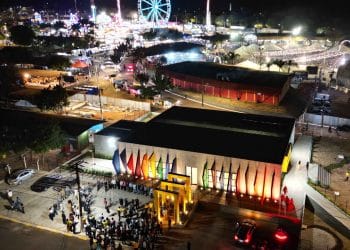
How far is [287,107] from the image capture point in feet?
165

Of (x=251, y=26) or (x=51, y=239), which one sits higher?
(x=251, y=26)

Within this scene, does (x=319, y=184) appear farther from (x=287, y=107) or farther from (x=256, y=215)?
(x=287, y=107)

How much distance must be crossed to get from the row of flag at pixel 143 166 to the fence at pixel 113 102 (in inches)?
700

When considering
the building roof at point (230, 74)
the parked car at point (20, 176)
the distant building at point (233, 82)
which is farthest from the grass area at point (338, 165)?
the parked car at point (20, 176)

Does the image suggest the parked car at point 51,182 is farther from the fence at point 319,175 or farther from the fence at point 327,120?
the fence at point 327,120

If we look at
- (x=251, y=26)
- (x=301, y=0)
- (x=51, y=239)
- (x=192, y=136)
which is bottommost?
(x=51, y=239)

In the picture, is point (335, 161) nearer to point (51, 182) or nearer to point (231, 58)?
point (51, 182)

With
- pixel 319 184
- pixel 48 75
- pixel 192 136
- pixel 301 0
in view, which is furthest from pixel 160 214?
pixel 301 0

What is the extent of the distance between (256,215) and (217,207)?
279 cm

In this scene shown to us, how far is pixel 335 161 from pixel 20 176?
88.6 feet

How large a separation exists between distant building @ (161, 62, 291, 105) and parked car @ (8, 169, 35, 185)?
96.4ft

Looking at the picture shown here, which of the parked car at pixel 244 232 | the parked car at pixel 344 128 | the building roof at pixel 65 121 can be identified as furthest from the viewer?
the parked car at pixel 344 128

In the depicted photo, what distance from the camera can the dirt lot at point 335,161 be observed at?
1038 inches

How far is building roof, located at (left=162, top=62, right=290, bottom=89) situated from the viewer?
54.1m
